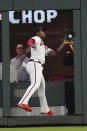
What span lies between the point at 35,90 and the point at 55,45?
2.11 metres

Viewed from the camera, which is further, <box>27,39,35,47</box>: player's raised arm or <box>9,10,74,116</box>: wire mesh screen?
<box>9,10,74,116</box>: wire mesh screen

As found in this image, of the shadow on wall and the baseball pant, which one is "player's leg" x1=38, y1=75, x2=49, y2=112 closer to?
the baseball pant

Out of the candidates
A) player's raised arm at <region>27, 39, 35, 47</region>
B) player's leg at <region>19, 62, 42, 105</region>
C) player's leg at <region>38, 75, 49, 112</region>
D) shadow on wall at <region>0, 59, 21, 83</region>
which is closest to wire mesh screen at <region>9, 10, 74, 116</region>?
shadow on wall at <region>0, 59, 21, 83</region>

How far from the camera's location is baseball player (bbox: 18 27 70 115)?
10000mm

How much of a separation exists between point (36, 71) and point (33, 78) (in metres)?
0.16

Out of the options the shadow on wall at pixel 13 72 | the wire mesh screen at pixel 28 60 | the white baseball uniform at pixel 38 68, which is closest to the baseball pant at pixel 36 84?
the white baseball uniform at pixel 38 68

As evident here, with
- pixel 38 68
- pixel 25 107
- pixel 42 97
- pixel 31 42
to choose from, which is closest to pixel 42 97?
pixel 42 97

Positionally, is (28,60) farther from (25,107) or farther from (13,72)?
(25,107)

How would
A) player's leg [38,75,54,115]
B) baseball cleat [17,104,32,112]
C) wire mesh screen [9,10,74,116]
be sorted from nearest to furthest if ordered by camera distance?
baseball cleat [17,104,32,112], player's leg [38,75,54,115], wire mesh screen [9,10,74,116]

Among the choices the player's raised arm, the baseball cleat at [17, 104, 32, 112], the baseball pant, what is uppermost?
the player's raised arm

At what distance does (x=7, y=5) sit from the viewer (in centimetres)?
1034

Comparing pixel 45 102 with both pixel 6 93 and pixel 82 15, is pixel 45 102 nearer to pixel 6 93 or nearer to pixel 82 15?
pixel 6 93

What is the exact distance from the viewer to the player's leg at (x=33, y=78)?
9992 mm

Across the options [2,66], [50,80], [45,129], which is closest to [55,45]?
[50,80]
